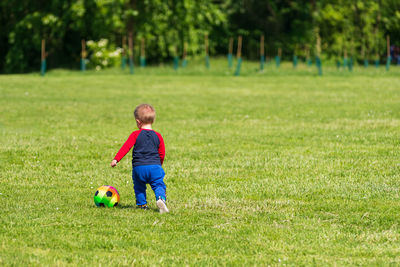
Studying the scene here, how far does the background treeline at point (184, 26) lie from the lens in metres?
40.2

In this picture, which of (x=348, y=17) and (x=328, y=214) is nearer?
(x=328, y=214)

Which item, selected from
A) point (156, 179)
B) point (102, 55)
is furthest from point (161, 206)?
point (102, 55)

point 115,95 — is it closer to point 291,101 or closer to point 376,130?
point 291,101

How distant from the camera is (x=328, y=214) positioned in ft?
23.3

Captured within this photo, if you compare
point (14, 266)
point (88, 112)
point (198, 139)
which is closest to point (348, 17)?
point (88, 112)

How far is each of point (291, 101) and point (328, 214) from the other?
1364cm

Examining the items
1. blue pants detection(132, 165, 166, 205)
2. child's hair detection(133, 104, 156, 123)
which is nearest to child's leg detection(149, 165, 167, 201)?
blue pants detection(132, 165, 166, 205)

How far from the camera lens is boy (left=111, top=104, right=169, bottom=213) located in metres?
7.18

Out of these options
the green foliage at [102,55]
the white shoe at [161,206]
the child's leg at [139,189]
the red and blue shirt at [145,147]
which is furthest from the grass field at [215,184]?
the green foliage at [102,55]

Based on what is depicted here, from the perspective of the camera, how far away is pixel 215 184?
880 cm

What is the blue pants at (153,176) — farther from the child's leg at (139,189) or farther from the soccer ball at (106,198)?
the soccer ball at (106,198)

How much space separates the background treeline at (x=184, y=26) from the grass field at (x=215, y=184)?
20.6 m

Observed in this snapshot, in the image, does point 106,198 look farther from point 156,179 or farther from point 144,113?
point 144,113

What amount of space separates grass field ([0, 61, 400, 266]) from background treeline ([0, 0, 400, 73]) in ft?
67.5
